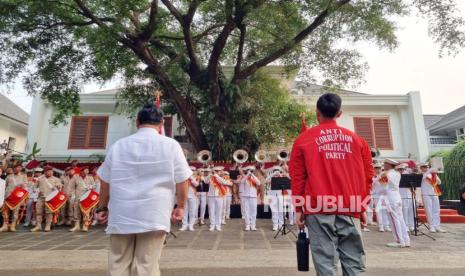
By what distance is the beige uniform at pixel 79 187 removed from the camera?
995 cm

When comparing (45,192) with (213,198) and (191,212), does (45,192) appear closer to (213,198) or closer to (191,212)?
(191,212)

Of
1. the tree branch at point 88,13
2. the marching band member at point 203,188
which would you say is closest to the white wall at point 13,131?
the tree branch at point 88,13

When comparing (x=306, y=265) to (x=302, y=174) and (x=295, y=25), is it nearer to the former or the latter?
(x=302, y=174)

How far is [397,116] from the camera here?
57.7 feet

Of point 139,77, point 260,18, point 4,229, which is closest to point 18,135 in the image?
point 139,77

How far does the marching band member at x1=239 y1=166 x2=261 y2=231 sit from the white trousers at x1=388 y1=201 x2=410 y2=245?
12.7 ft

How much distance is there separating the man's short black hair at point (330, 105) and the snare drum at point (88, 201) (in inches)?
353

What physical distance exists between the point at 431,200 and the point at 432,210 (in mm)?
292

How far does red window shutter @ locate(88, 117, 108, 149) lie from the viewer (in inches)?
680

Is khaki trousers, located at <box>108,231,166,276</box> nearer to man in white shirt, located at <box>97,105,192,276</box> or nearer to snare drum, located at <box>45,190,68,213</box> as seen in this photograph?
man in white shirt, located at <box>97,105,192,276</box>

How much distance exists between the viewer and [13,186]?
32.9 ft

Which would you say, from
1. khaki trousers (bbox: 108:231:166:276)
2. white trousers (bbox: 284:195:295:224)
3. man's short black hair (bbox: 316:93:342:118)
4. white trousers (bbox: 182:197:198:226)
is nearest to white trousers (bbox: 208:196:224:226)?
white trousers (bbox: 182:197:198:226)

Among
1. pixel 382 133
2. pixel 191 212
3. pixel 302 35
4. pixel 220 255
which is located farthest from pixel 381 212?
pixel 382 133

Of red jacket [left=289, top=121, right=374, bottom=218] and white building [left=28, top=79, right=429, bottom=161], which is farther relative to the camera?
white building [left=28, top=79, right=429, bottom=161]
